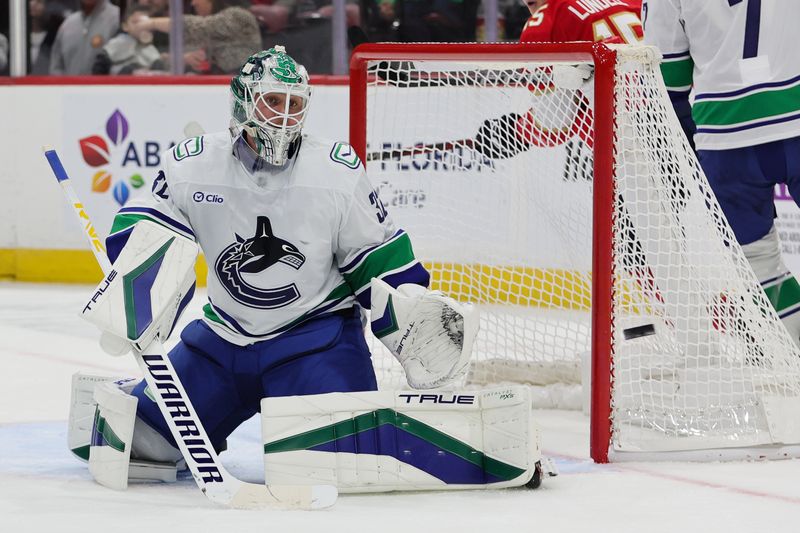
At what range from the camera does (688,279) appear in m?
3.06

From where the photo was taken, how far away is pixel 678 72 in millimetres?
3498

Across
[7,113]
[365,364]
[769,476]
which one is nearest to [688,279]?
[769,476]

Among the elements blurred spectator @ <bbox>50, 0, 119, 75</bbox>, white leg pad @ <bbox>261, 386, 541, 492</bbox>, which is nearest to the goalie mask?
white leg pad @ <bbox>261, 386, 541, 492</bbox>

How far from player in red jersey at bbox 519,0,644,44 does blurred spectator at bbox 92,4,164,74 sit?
107 inches

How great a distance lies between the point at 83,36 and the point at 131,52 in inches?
11.1

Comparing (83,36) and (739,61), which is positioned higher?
(83,36)

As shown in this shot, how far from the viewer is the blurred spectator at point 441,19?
6.05 meters

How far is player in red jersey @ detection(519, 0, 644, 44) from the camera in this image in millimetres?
4070

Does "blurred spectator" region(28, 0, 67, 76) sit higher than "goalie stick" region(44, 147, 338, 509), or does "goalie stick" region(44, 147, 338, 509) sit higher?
"blurred spectator" region(28, 0, 67, 76)

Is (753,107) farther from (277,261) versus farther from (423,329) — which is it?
(277,261)

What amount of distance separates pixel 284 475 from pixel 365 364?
0.35 m

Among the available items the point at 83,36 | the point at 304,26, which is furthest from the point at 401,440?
the point at 83,36

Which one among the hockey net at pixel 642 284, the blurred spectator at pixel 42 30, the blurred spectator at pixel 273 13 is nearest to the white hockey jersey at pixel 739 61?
the hockey net at pixel 642 284

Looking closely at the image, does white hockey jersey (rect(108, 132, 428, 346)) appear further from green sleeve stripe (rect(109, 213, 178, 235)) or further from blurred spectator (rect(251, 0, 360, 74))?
blurred spectator (rect(251, 0, 360, 74))
